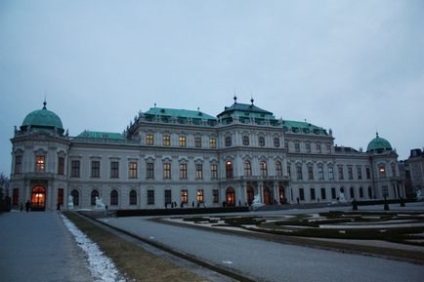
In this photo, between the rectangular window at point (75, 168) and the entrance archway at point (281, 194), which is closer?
the rectangular window at point (75, 168)

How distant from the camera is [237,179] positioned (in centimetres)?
6116

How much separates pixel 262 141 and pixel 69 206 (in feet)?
114

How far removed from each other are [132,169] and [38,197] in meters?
14.6

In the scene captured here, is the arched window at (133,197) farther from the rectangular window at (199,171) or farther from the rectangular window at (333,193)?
the rectangular window at (333,193)

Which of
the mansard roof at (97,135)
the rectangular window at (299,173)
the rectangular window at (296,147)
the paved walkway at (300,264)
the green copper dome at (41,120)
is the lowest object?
the paved walkway at (300,264)

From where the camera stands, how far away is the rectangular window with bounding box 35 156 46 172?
1961 inches

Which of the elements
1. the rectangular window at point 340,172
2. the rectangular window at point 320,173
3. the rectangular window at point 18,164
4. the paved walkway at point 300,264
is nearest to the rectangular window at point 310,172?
the rectangular window at point 320,173

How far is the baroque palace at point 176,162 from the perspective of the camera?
165 feet

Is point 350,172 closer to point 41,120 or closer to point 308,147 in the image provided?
point 308,147

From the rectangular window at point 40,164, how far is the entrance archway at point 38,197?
2.53 metres

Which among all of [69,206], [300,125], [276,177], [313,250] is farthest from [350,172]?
[313,250]

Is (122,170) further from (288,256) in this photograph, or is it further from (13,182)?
(288,256)

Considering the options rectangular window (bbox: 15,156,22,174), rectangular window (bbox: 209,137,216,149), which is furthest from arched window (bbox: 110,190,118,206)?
rectangular window (bbox: 209,137,216,149)

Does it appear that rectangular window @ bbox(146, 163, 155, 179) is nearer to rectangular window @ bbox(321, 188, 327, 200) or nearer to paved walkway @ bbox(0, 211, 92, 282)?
rectangular window @ bbox(321, 188, 327, 200)
